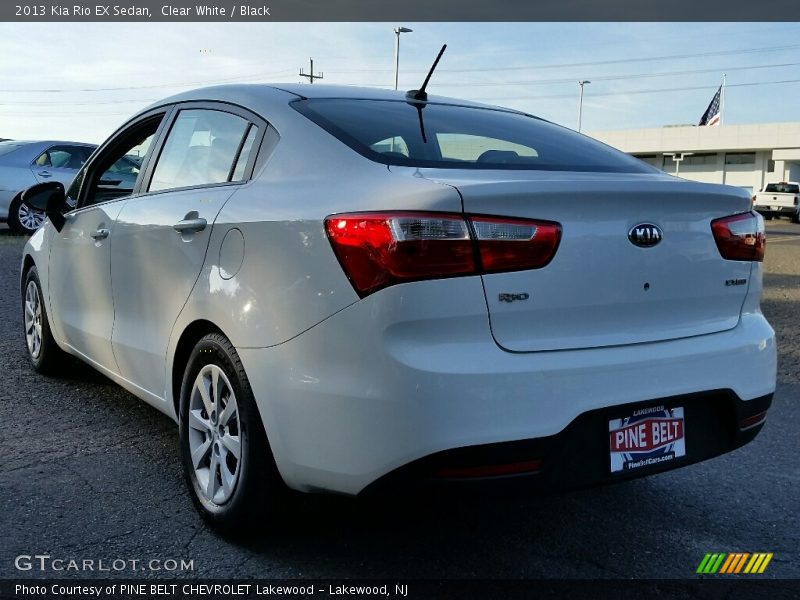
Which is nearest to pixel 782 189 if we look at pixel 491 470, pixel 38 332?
pixel 38 332

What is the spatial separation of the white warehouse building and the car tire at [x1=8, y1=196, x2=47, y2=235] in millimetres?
47966

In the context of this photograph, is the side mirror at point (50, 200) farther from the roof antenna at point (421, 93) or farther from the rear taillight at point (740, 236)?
the rear taillight at point (740, 236)

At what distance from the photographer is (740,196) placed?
9.26 feet

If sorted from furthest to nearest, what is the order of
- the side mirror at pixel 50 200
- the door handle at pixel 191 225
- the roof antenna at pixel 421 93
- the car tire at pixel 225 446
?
the side mirror at pixel 50 200 → the roof antenna at pixel 421 93 → the door handle at pixel 191 225 → the car tire at pixel 225 446

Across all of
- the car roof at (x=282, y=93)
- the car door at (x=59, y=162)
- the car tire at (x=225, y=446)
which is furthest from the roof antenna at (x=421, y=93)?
the car door at (x=59, y=162)

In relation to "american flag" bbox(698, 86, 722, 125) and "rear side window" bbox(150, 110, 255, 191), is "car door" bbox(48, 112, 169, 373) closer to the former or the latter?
"rear side window" bbox(150, 110, 255, 191)

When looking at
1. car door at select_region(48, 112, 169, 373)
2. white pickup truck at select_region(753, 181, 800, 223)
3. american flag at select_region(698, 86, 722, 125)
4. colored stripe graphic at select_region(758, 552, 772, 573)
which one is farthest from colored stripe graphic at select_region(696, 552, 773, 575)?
american flag at select_region(698, 86, 722, 125)

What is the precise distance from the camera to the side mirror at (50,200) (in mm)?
4635

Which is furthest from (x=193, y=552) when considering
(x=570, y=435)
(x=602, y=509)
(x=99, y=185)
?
(x=99, y=185)

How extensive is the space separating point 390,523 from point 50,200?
2.81 m

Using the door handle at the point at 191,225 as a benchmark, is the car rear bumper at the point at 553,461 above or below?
below

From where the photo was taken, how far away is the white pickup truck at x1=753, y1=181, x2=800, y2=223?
3572 centimetres

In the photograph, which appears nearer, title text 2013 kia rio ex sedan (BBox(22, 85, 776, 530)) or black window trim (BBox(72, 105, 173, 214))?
title text 2013 kia rio ex sedan (BBox(22, 85, 776, 530))

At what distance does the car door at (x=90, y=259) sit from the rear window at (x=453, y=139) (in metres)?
1.27
